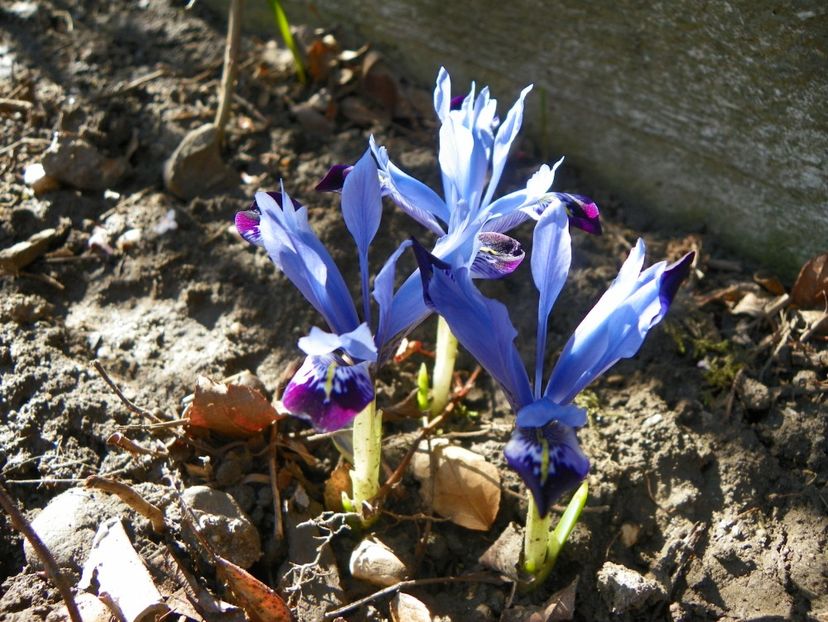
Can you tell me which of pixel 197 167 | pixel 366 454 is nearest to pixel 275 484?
pixel 366 454

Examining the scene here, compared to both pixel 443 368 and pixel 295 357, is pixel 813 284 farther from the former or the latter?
pixel 295 357

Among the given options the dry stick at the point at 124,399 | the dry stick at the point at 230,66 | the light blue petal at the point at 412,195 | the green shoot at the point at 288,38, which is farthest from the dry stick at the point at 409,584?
the green shoot at the point at 288,38

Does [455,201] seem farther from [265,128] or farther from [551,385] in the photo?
[265,128]

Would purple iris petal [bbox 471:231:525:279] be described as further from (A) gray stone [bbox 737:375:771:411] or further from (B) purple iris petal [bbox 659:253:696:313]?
(A) gray stone [bbox 737:375:771:411]

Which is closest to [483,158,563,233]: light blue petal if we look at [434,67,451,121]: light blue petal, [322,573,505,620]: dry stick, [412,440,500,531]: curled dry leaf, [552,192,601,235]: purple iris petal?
[552,192,601,235]: purple iris petal

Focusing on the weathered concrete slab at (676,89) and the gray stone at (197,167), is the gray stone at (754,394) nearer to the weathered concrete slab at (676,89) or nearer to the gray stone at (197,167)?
the weathered concrete slab at (676,89)

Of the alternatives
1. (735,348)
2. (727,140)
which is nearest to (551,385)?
(735,348)
